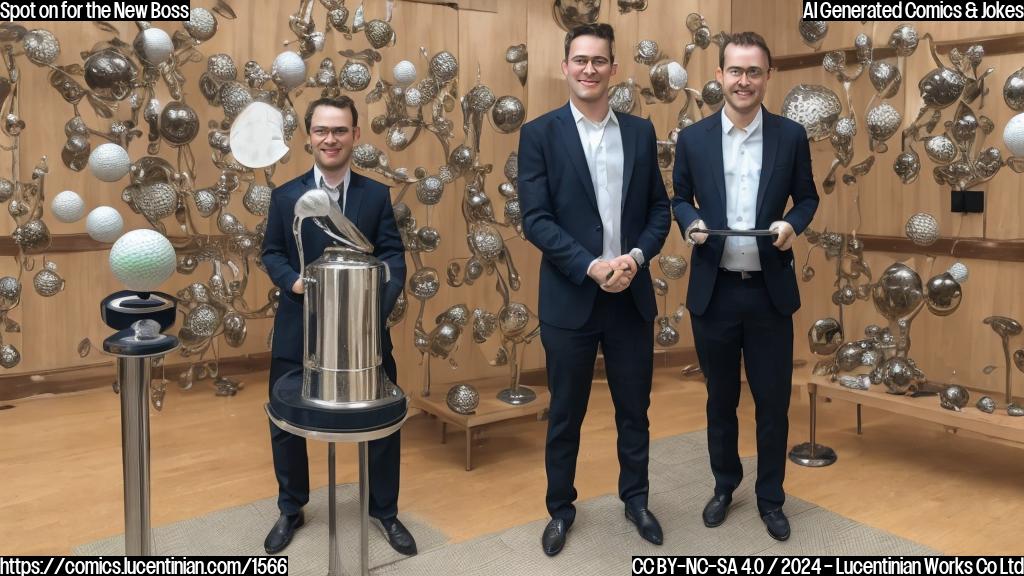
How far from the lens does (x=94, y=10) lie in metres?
4.46

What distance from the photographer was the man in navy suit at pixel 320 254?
3.01 meters

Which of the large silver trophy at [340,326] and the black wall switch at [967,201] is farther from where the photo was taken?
the black wall switch at [967,201]

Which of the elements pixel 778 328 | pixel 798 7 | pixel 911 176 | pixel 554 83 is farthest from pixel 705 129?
pixel 798 7

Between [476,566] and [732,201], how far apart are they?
1.48m

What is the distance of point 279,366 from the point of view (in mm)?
3158

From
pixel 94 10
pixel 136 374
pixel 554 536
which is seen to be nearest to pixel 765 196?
pixel 554 536

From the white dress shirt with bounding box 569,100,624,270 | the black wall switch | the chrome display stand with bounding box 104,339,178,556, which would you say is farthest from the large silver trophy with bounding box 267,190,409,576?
the black wall switch

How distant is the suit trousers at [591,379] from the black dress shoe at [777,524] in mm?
473

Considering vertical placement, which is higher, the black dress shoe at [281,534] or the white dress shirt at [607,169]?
the white dress shirt at [607,169]

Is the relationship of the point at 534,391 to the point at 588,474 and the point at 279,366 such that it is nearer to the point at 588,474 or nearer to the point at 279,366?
the point at 588,474

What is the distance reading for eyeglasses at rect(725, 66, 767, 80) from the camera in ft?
10.2

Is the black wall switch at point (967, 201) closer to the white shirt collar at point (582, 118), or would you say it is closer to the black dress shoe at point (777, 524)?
the black dress shoe at point (777, 524)

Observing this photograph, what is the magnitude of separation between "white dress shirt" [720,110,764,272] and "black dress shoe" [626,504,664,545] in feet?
2.93

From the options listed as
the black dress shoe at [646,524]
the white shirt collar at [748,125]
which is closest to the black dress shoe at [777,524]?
the black dress shoe at [646,524]
